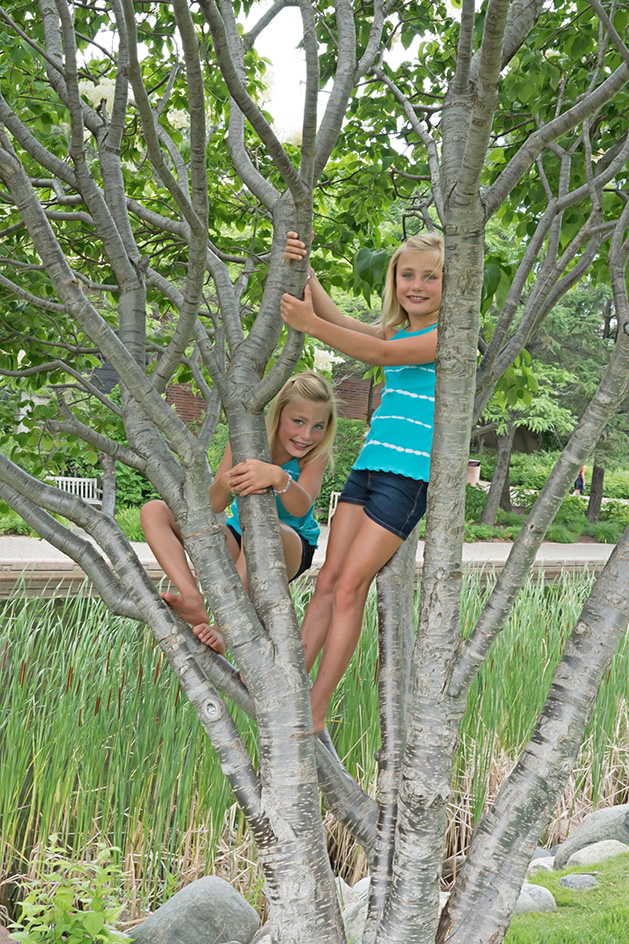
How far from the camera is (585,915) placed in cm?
264

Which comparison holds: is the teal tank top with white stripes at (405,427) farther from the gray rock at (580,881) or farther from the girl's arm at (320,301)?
the gray rock at (580,881)

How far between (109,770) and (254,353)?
206 centimetres

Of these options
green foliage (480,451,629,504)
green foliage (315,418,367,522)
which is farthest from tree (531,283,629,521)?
green foliage (315,418,367,522)

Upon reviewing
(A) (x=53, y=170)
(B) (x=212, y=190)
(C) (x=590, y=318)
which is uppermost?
(C) (x=590, y=318)

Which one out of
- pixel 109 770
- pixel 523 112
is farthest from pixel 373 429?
pixel 109 770

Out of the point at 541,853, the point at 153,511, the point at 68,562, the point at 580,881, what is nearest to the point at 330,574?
the point at 153,511

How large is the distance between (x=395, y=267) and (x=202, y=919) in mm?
2181

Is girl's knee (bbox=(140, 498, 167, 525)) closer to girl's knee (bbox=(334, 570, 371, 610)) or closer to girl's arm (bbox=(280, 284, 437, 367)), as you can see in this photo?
girl's knee (bbox=(334, 570, 371, 610))

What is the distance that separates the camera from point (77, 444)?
3.98 metres

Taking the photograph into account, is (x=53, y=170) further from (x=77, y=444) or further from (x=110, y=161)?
(x=77, y=444)

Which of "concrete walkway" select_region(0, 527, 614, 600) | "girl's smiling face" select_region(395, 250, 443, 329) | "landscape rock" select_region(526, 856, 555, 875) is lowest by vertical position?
"landscape rock" select_region(526, 856, 555, 875)

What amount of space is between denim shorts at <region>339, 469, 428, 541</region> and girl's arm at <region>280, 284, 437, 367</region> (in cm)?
31

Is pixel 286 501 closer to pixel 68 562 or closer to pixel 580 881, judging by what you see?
pixel 580 881

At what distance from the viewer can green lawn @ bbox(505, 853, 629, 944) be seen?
243 centimetres
